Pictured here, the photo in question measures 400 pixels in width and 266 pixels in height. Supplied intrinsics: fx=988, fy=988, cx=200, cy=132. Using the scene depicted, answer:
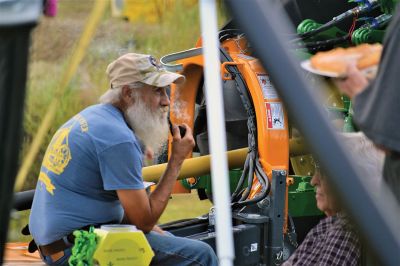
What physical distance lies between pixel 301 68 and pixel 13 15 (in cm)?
54

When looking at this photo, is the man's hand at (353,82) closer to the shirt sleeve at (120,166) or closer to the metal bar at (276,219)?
the shirt sleeve at (120,166)

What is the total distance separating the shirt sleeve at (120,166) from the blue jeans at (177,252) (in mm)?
300

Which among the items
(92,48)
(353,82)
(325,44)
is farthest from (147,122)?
(92,48)

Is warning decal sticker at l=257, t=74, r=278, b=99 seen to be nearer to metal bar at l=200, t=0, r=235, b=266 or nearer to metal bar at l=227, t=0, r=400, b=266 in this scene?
metal bar at l=200, t=0, r=235, b=266

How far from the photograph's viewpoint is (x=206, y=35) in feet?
6.23

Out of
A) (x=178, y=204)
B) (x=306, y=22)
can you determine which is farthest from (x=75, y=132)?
(x=178, y=204)

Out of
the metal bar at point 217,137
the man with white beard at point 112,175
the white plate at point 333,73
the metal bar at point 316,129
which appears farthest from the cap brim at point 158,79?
the metal bar at point 316,129

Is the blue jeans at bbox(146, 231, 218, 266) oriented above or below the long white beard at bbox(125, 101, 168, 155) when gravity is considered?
below

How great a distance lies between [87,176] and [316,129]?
2.32 m

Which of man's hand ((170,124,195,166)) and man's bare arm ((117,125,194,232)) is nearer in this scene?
man's bare arm ((117,125,194,232))

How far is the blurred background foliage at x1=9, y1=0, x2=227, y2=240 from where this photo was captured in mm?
5750

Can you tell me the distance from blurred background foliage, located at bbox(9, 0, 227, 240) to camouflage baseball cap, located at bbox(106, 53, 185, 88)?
1.09 feet

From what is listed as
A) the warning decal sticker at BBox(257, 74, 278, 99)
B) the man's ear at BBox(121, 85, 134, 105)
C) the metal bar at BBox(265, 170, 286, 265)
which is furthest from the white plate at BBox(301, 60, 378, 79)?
the warning decal sticker at BBox(257, 74, 278, 99)

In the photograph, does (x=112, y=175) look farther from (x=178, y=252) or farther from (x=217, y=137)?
(x=217, y=137)
